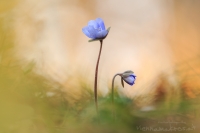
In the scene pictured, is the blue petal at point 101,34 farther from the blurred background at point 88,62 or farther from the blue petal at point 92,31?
the blurred background at point 88,62

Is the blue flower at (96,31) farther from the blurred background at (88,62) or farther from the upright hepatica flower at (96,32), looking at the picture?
the blurred background at (88,62)

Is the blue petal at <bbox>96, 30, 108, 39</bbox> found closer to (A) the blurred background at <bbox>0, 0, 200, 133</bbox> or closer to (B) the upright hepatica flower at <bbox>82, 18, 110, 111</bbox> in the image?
(B) the upright hepatica flower at <bbox>82, 18, 110, 111</bbox>

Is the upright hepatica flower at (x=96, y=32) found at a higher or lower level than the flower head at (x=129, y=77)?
higher

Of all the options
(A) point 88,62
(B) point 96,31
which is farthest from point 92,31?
(A) point 88,62

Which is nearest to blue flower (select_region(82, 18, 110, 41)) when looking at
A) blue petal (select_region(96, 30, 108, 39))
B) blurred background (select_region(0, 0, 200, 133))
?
blue petal (select_region(96, 30, 108, 39))

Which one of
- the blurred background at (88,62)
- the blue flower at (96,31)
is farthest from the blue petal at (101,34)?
the blurred background at (88,62)

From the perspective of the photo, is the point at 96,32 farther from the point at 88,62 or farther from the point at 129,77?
the point at 88,62

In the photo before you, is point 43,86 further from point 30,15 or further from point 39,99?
point 30,15

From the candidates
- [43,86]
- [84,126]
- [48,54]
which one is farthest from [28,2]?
[84,126]

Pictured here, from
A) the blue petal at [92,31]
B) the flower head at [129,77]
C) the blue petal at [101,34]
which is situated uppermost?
the blue petal at [92,31]
